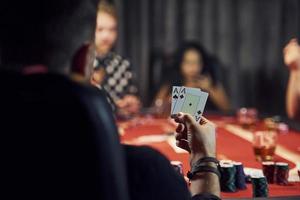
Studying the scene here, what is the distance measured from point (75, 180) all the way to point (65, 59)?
28cm

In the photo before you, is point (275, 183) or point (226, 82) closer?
point (275, 183)

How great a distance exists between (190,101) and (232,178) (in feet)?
1.01

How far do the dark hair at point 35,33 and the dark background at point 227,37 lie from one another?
5184 mm

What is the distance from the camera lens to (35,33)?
3.46ft

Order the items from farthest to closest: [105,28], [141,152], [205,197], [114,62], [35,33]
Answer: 1. [114,62]
2. [105,28]
3. [205,197]
4. [141,152]
5. [35,33]

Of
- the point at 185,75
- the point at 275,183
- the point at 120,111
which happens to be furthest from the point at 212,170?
the point at 185,75

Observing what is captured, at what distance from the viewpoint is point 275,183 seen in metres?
1.81

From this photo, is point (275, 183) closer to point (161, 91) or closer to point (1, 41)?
point (1, 41)

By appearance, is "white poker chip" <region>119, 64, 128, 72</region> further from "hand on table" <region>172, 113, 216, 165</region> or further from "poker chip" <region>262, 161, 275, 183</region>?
"hand on table" <region>172, 113, 216, 165</region>

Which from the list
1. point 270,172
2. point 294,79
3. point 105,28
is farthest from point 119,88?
Result: point 270,172

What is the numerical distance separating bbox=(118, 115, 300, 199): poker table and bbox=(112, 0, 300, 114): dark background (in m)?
2.48

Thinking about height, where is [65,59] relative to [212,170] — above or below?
above

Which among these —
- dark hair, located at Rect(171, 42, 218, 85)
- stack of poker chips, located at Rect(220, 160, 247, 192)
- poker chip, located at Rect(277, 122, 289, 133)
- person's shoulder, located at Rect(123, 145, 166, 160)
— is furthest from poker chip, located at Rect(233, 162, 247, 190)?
dark hair, located at Rect(171, 42, 218, 85)

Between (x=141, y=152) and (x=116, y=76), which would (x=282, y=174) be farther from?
(x=116, y=76)
